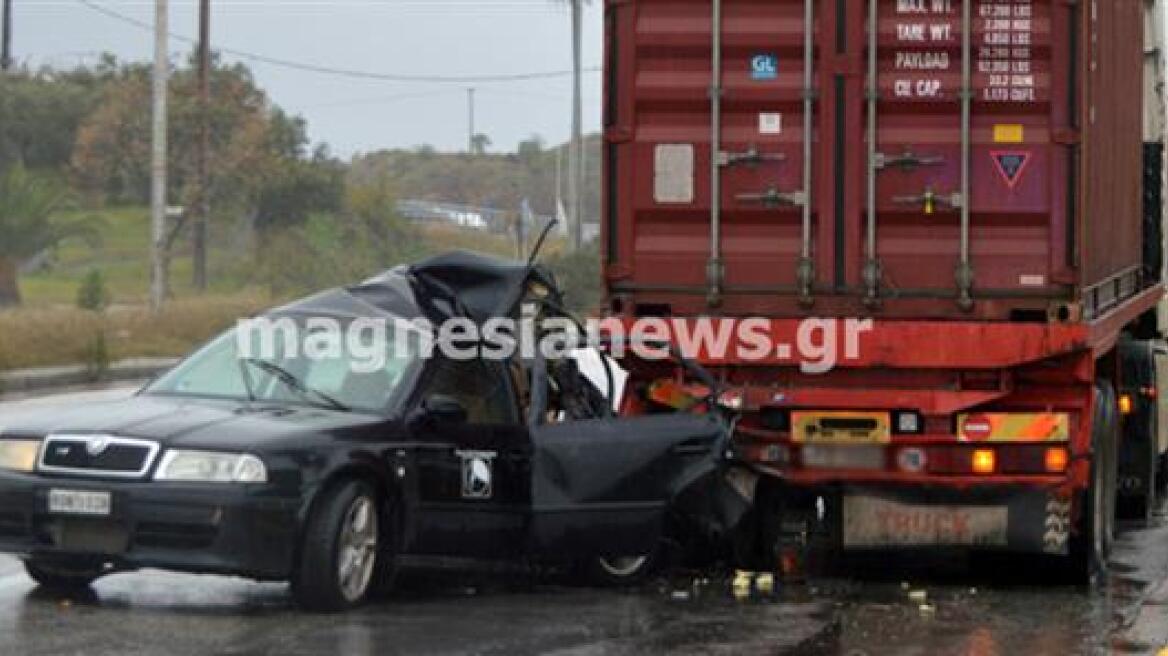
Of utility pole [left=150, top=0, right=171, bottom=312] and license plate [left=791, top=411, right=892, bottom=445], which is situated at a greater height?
utility pole [left=150, top=0, right=171, bottom=312]

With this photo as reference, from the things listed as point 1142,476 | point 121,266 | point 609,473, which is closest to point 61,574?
point 609,473

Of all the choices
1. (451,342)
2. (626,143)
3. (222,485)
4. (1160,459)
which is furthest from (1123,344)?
(222,485)

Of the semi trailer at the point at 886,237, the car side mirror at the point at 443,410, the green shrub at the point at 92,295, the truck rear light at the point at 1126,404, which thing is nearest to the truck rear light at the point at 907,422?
the semi trailer at the point at 886,237

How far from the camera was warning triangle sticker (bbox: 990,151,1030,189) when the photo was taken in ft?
32.4

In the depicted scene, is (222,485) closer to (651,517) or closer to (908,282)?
(651,517)

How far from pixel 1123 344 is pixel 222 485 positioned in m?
6.61

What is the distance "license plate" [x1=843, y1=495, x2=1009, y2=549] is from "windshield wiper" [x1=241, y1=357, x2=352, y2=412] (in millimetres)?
2714

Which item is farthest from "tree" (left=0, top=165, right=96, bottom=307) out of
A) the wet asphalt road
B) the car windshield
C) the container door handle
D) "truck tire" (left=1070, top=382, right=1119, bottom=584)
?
the container door handle

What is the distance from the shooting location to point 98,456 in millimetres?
8547

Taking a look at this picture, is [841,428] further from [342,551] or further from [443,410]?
[342,551]

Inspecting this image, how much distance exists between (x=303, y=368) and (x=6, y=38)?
2677 inches

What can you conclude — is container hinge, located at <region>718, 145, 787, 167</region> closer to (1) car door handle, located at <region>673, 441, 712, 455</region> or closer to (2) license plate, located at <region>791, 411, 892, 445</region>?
(2) license plate, located at <region>791, 411, 892, 445</region>

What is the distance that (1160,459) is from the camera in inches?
616

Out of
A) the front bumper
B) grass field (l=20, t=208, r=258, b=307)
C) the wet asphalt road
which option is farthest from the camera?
grass field (l=20, t=208, r=258, b=307)
